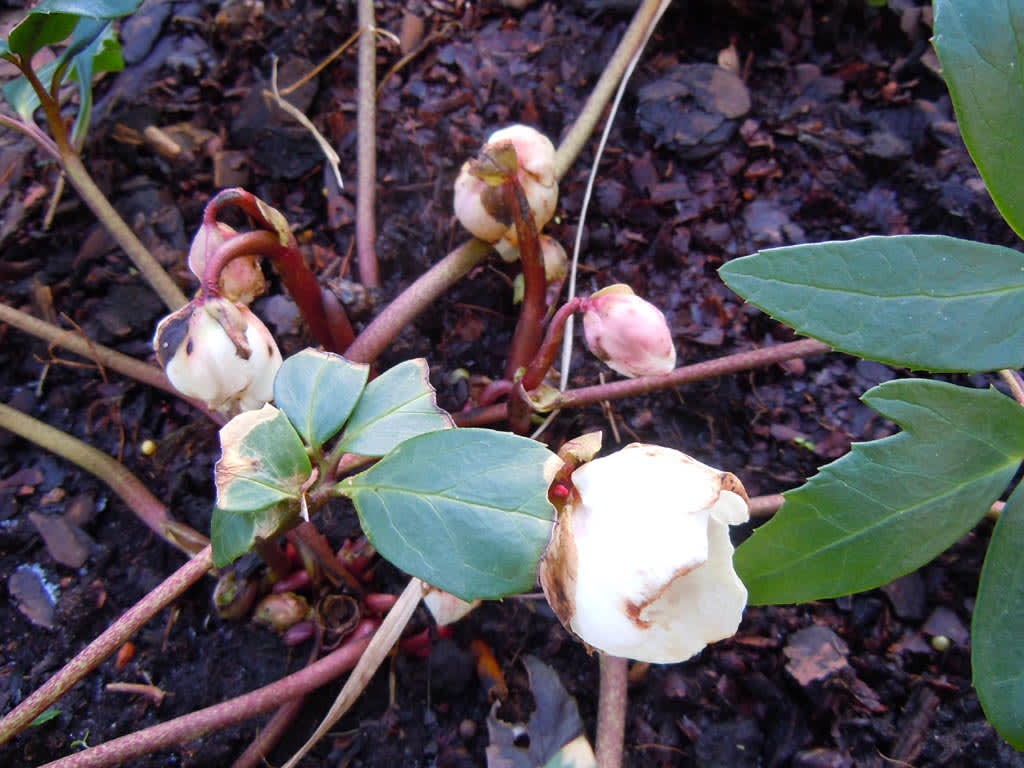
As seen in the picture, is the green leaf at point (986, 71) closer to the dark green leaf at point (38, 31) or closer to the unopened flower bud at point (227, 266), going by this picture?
the unopened flower bud at point (227, 266)

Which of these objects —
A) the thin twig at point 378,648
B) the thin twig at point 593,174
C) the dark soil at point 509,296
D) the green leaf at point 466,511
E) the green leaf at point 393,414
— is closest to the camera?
the green leaf at point 466,511

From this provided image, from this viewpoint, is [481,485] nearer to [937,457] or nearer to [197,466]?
[937,457]

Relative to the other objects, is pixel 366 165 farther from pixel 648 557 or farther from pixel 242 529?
pixel 648 557

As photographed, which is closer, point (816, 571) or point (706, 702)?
point (816, 571)

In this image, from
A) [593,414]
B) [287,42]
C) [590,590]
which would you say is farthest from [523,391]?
[287,42]

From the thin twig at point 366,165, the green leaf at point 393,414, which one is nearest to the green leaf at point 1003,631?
the green leaf at point 393,414

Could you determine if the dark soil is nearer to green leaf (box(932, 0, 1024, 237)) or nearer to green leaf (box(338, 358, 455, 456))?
green leaf (box(338, 358, 455, 456))
